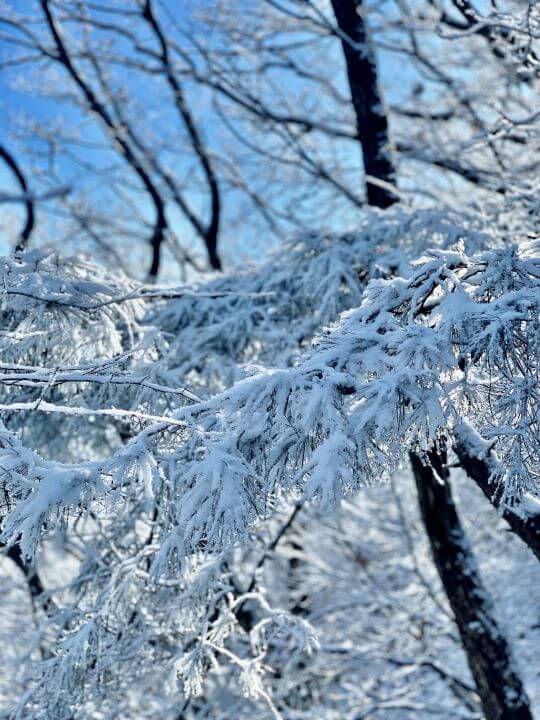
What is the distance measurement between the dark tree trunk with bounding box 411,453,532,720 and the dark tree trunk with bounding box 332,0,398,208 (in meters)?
2.97

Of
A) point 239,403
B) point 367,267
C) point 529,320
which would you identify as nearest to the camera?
point 529,320

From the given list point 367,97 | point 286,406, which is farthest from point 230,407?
point 367,97

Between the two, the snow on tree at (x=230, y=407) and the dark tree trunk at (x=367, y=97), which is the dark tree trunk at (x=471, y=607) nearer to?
the snow on tree at (x=230, y=407)

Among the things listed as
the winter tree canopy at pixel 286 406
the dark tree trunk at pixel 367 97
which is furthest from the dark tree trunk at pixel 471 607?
the dark tree trunk at pixel 367 97

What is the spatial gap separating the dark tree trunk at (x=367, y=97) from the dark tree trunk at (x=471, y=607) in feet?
9.75

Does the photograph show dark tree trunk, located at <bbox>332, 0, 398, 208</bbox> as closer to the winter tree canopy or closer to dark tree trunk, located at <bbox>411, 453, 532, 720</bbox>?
the winter tree canopy

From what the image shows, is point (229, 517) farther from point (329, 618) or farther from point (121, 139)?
point (121, 139)

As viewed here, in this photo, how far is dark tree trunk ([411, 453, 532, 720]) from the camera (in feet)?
13.9

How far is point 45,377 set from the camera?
206 centimetres

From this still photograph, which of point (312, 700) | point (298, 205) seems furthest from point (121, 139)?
point (312, 700)

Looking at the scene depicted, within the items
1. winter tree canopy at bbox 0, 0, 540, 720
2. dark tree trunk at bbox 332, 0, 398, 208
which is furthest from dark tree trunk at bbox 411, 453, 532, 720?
dark tree trunk at bbox 332, 0, 398, 208

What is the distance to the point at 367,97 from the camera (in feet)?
17.7

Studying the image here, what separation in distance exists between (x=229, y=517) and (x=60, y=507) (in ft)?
1.90

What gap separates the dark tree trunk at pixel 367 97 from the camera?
5266 millimetres
